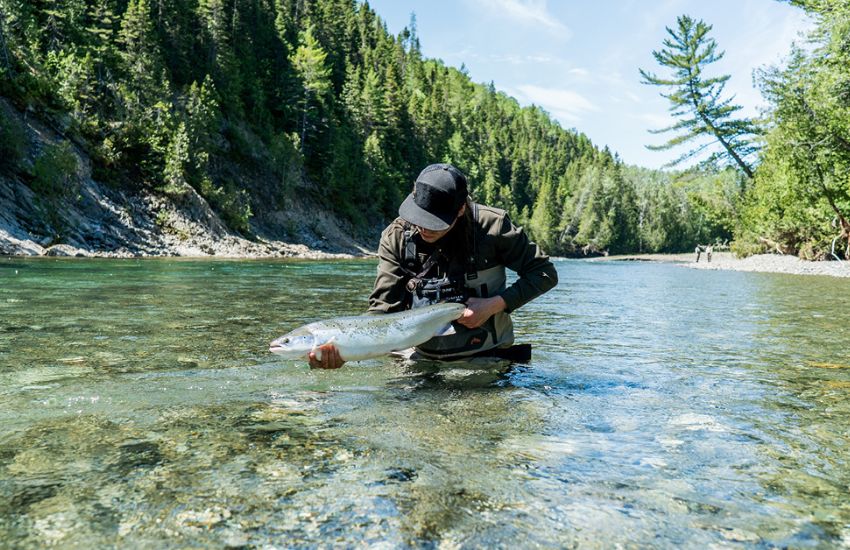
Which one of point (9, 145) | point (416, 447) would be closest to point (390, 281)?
point (416, 447)

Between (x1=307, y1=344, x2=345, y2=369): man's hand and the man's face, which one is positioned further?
the man's face

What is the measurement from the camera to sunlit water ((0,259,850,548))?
2658 millimetres

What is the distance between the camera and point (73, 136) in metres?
42.2

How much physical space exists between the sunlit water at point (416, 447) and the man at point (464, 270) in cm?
54

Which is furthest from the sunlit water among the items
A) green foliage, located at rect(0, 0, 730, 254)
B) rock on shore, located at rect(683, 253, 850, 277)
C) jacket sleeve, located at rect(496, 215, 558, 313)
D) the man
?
green foliage, located at rect(0, 0, 730, 254)

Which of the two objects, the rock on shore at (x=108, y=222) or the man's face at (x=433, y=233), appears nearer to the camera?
the man's face at (x=433, y=233)

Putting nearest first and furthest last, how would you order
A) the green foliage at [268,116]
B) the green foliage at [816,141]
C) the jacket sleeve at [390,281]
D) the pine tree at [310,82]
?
1. the jacket sleeve at [390,281]
2. the green foliage at [816,141]
3. the green foliage at [268,116]
4. the pine tree at [310,82]

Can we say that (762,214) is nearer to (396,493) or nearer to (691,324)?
(691,324)

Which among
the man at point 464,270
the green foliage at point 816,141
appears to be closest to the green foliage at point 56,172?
the man at point 464,270

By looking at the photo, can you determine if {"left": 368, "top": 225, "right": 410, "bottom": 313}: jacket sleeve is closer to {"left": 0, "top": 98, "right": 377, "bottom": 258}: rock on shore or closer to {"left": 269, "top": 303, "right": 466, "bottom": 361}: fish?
{"left": 269, "top": 303, "right": 466, "bottom": 361}: fish

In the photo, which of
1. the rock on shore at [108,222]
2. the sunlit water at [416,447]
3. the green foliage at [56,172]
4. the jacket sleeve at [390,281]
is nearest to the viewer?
the sunlit water at [416,447]

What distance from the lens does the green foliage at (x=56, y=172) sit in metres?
34.1

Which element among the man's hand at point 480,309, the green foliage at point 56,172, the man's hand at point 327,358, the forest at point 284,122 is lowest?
the man's hand at point 327,358

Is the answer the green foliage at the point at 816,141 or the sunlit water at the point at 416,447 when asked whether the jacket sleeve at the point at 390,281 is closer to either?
the sunlit water at the point at 416,447
